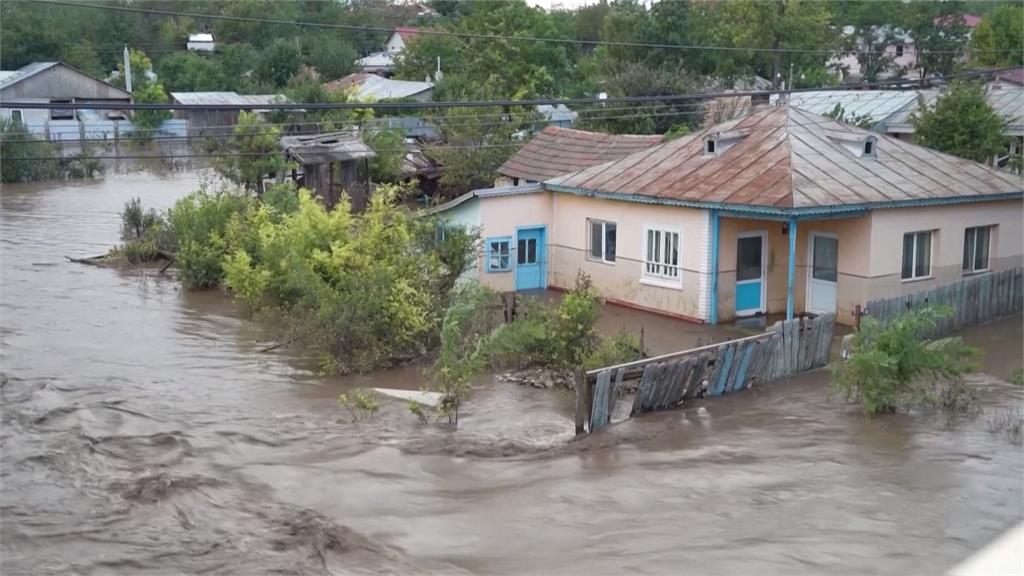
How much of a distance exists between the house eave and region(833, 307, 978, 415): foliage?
4.60m

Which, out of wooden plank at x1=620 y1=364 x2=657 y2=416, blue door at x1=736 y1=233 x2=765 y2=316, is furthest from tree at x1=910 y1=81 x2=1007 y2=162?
wooden plank at x1=620 y1=364 x2=657 y2=416

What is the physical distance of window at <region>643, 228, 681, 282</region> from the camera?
75.5 feet

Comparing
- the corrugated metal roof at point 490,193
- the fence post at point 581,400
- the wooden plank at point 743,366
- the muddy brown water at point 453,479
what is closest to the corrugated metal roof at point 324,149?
the corrugated metal roof at point 490,193

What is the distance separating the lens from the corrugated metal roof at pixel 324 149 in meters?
32.6

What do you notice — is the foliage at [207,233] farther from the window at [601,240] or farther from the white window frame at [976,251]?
the white window frame at [976,251]

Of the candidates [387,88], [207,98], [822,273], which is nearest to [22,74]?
[207,98]

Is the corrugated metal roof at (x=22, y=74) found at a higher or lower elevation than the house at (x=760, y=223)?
higher

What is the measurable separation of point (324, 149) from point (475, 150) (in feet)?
20.2

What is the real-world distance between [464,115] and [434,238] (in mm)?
21584

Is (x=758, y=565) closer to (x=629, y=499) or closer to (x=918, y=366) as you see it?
(x=629, y=499)

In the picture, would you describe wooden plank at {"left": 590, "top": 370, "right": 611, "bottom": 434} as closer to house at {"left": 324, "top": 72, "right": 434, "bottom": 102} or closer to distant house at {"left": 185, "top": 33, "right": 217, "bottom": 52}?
house at {"left": 324, "top": 72, "right": 434, "bottom": 102}

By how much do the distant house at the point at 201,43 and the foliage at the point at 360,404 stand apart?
228ft

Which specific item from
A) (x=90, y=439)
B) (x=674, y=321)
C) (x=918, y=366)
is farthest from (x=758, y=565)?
(x=674, y=321)

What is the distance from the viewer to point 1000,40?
66312mm
